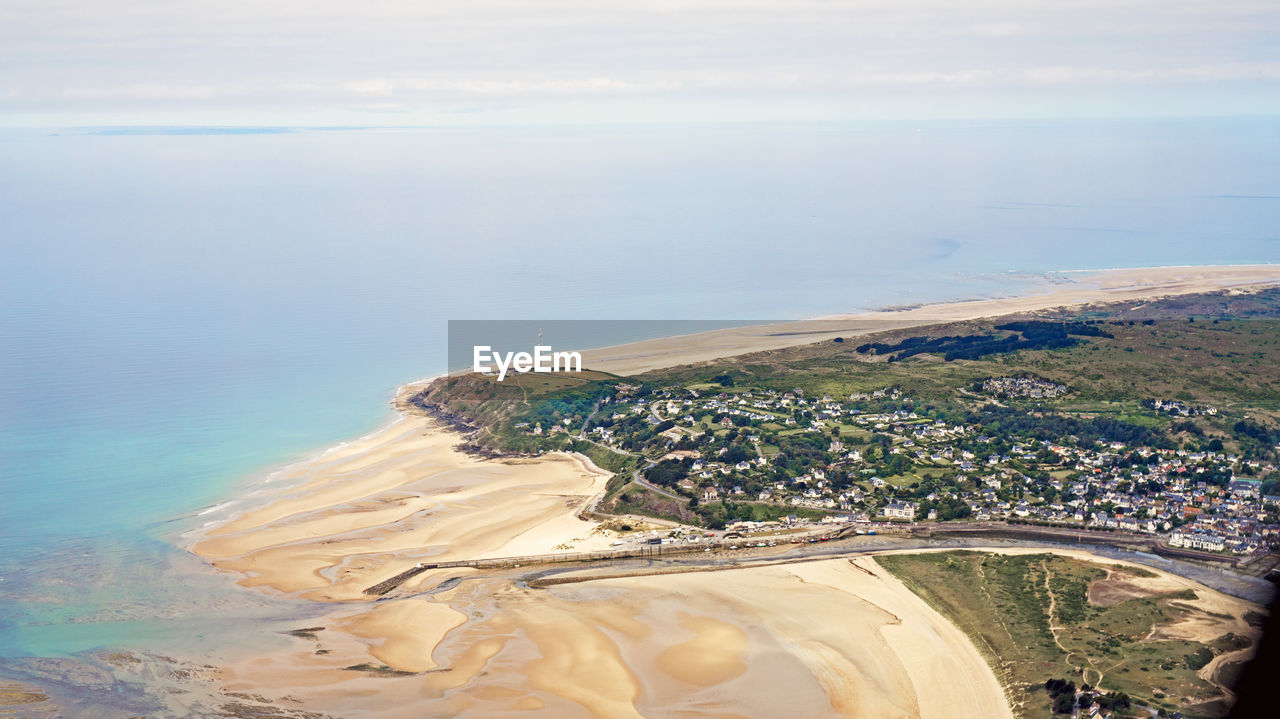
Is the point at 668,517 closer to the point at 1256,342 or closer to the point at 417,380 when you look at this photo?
the point at 417,380

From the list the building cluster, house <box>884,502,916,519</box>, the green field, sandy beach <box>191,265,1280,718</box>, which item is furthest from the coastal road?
the building cluster

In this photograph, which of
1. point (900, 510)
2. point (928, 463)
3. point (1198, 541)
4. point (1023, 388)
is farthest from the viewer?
point (1023, 388)

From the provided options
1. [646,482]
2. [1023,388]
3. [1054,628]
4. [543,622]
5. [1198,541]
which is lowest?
[543,622]

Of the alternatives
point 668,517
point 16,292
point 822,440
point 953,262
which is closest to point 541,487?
point 668,517

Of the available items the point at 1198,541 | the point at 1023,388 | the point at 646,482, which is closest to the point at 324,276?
the point at 646,482

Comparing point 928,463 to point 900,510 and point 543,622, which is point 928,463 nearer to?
point 900,510

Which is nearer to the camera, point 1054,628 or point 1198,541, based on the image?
point 1054,628

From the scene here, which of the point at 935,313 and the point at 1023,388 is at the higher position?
the point at 935,313

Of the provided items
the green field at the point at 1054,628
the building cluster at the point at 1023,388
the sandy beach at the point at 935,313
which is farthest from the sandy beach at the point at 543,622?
the sandy beach at the point at 935,313

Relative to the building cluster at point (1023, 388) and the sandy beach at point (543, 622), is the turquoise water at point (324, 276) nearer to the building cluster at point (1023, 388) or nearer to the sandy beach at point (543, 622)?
the sandy beach at point (543, 622)
